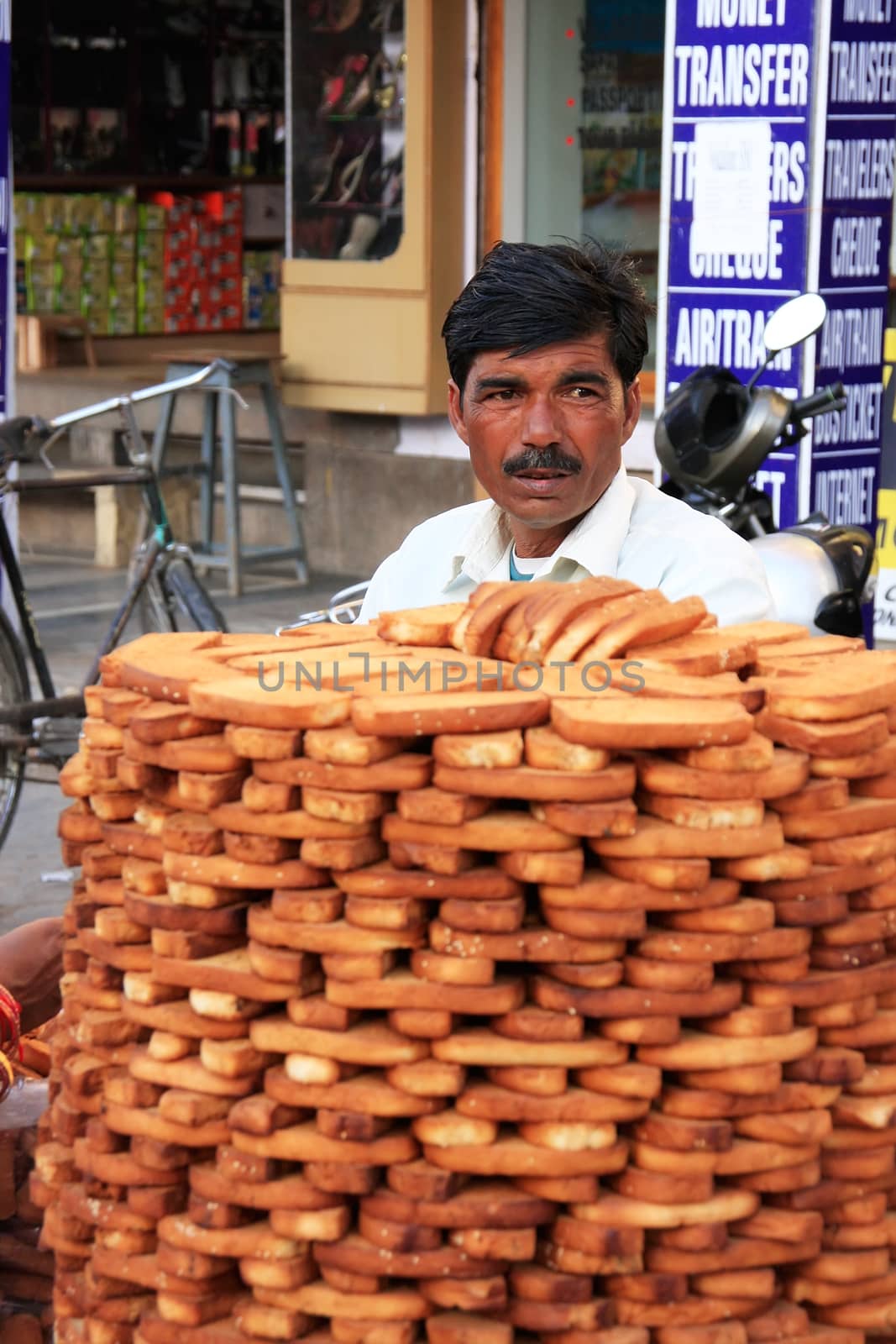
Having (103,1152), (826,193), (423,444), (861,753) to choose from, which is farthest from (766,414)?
(423,444)

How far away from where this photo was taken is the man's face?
8.71ft

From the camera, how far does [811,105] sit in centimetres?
561

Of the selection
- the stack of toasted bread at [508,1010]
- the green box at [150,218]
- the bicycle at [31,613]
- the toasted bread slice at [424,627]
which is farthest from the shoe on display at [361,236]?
the stack of toasted bread at [508,1010]

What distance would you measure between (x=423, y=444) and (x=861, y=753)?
7.43m

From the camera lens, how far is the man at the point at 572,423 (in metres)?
2.63

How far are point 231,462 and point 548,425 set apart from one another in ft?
21.3

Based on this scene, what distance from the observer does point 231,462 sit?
9039 millimetres

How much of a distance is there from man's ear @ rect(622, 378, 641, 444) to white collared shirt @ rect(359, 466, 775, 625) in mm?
67

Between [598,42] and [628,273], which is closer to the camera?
[628,273]

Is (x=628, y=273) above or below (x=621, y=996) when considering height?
above

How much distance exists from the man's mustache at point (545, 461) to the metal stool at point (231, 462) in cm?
634

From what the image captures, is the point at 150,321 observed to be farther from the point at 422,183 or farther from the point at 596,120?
the point at 596,120

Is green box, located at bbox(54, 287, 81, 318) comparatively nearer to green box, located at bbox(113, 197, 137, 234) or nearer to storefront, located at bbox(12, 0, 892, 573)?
green box, located at bbox(113, 197, 137, 234)

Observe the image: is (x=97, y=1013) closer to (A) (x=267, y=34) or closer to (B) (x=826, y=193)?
(B) (x=826, y=193)
